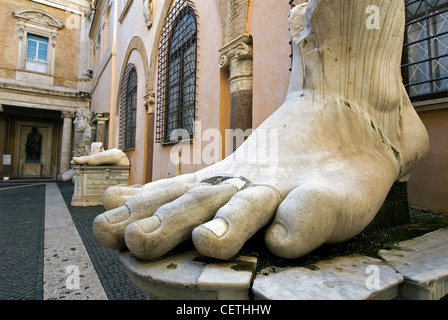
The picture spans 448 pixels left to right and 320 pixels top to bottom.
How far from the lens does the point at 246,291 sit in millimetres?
657

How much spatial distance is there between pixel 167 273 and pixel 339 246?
62 centimetres

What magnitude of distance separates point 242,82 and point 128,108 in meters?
6.72

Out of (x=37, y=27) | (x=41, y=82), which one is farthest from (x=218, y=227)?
(x=37, y=27)

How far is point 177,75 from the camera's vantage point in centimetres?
568

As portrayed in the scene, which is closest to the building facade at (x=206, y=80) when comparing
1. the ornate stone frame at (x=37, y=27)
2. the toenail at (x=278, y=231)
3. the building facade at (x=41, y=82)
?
the building facade at (x=41, y=82)

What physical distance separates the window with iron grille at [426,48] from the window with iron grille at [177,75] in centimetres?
324

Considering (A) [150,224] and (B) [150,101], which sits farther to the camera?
(B) [150,101]

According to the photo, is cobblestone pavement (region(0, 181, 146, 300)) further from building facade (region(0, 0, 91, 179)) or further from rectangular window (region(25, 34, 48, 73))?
rectangular window (region(25, 34, 48, 73))

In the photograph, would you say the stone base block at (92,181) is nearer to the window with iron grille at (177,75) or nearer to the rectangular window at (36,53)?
the window with iron grille at (177,75)

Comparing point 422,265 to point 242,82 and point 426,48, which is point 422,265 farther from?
point 242,82

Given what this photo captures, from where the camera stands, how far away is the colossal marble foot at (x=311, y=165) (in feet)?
2.45

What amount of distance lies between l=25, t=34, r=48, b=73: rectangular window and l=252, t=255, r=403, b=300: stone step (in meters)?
18.6

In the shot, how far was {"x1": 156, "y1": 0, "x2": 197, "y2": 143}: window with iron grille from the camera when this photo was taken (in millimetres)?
5008
